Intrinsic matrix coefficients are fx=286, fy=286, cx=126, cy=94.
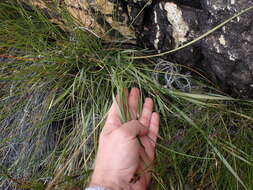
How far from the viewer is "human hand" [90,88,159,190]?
1006mm

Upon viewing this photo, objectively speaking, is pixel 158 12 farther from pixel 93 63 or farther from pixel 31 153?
pixel 31 153

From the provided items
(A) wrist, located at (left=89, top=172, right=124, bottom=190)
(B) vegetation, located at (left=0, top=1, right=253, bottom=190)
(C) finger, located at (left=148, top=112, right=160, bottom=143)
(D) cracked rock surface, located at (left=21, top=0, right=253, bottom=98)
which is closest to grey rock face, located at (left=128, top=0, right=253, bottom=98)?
(D) cracked rock surface, located at (left=21, top=0, right=253, bottom=98)

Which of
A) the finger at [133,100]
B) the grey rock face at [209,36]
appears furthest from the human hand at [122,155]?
the grey rock face at [209,36]

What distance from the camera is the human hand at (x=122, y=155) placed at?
1.01 metres

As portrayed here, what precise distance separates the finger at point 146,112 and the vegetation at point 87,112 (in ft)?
0.15

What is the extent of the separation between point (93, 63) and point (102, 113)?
0.77ft

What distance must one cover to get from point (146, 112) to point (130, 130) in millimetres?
186

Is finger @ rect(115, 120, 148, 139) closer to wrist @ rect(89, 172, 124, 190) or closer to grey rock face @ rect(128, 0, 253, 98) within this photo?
wrist @ rect(89, 172, 124, 190)

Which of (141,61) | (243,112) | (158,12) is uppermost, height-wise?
(158,12)

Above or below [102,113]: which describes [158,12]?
above

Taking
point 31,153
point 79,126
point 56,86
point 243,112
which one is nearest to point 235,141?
point 243,112

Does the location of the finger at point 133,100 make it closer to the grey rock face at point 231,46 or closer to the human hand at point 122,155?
the human hand at point 122,155

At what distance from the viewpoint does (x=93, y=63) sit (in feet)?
4.29

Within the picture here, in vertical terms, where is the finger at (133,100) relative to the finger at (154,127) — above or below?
above
